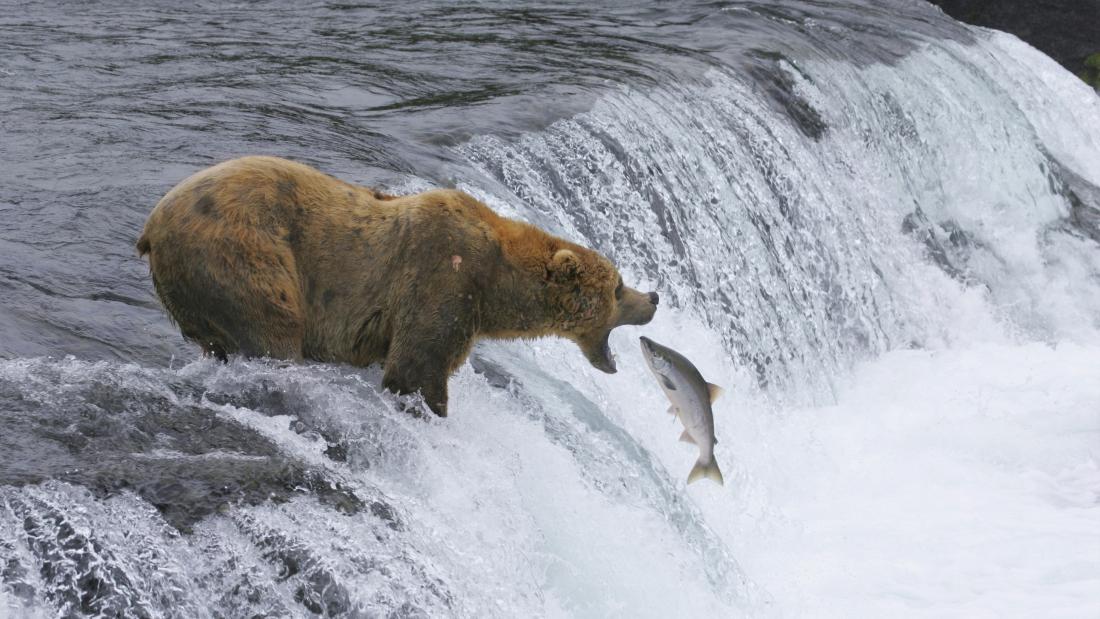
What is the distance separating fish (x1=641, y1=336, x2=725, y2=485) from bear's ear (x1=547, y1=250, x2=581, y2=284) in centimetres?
35

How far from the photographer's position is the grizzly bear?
4207 mm

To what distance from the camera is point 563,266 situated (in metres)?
4.89

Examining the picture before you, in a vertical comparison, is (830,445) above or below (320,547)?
below

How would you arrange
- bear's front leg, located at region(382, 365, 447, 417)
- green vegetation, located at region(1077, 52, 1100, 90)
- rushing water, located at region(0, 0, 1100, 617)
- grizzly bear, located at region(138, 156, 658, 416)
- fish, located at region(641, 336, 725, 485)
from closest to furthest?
rushing water, located at region(0, 0, 1100, 617)
grizzly bear, located at region(138, 156, 658, 416)
bear's front leg, located at region(382, 365, 447, 417)
fish, located at region(641, 336, 725, 485)
green vegetation, located at region(1077, 52, 1100, 90)

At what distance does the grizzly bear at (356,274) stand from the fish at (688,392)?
27cm

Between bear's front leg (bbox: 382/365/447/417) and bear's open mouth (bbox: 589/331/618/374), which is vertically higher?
bear's front leg (bbox: 382/365/447/417)

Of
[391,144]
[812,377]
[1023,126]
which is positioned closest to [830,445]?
[812,377]

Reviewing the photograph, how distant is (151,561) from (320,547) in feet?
1.50

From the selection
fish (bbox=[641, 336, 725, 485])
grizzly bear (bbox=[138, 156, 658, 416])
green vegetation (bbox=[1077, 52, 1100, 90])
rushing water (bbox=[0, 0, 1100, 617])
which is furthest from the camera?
green vegetation (bbox=[1077, 52, 1100, 90])

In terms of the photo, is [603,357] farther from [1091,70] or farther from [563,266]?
[1091,70]

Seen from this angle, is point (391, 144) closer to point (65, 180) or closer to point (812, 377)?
point (65, 180)

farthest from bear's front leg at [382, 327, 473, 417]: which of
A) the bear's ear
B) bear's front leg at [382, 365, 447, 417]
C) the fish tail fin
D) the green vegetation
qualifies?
the green vegetation

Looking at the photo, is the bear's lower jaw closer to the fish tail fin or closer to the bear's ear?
the bear's ear

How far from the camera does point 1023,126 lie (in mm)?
12523
